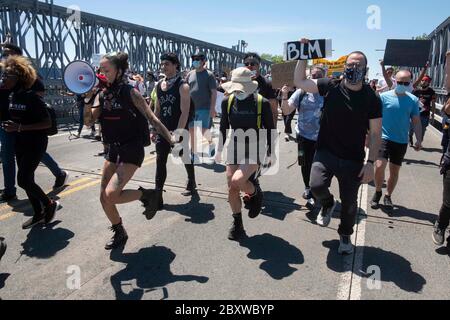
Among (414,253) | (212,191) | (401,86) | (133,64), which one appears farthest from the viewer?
(133,64)

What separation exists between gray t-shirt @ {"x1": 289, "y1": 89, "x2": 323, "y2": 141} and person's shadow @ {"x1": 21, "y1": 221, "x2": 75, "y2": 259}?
3.23 m

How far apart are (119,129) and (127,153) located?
0.84 ft

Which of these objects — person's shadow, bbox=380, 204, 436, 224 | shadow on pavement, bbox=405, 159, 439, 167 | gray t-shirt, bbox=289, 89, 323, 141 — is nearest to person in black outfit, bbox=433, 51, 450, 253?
person's shadow, bbox=380, 204, 436, 224

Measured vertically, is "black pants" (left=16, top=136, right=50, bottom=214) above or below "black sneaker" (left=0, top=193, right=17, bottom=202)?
above

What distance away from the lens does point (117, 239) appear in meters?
3.96

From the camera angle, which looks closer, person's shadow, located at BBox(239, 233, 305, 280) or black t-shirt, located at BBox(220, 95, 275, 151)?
person's shadow, located at BBox(239, 233, 305, 280)

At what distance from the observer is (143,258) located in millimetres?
3744

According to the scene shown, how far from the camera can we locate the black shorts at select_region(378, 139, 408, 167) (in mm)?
5270

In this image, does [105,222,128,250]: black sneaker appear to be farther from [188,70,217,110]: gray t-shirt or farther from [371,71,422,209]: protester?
[188,70,217,110]: gray t-shirt

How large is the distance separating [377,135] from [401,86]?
202cm

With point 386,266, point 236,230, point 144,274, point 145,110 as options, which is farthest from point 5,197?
point 386,266

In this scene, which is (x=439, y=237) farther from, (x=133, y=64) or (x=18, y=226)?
(x=133, y=64)

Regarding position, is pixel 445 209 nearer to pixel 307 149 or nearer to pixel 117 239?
pixel 307 149

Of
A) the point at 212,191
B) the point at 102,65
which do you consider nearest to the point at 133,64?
the point at 212,191
